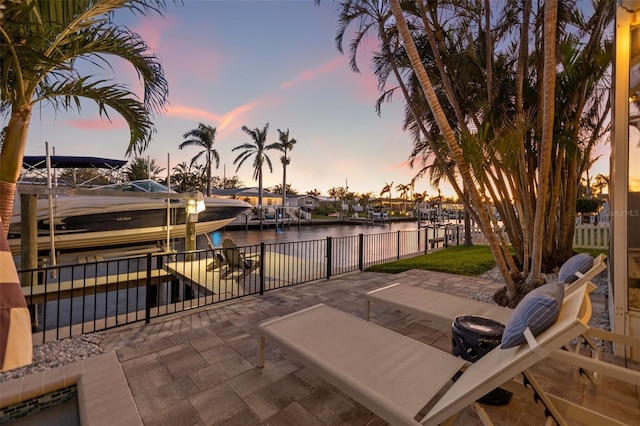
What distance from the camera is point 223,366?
2801 mm

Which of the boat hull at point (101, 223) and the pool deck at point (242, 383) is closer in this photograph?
the pool deck at point (242, 383)

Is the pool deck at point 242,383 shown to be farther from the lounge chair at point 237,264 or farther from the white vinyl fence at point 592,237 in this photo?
the white vinyl fence at point 592,237

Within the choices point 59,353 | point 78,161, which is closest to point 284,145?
point 78,161

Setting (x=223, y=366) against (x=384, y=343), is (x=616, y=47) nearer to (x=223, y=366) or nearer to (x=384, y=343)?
(x=384, y=343)

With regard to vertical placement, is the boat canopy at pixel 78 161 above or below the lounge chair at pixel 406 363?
above

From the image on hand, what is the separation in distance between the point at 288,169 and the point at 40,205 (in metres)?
24.8

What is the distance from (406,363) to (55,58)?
486 cm

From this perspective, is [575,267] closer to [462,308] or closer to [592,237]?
[462,308]

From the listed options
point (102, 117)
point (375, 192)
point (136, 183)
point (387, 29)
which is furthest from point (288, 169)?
point (375, 192)

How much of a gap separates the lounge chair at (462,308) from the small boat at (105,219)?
664cm

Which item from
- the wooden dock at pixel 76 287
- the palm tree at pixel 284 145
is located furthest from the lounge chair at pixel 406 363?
the palm tree at pixel 284 145

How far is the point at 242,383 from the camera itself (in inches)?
99.9

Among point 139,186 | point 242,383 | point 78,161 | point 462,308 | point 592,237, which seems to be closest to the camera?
point 242,383

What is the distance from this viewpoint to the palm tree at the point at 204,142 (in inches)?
1053
